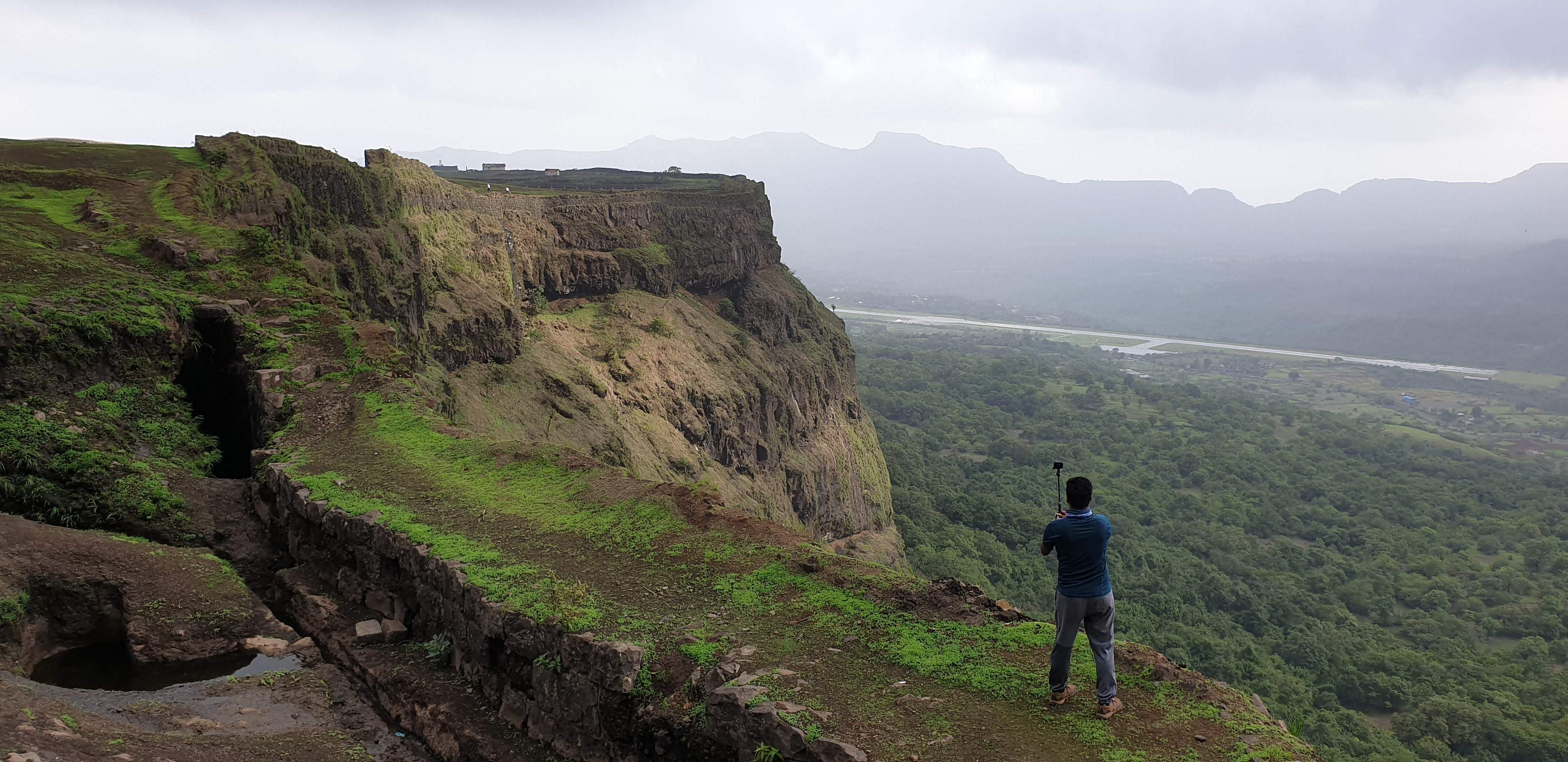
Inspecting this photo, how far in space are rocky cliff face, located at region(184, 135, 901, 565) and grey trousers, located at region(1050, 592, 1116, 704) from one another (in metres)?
17.6

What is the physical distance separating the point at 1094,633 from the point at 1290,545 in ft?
222

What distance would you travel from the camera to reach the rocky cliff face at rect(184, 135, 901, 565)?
24.1m

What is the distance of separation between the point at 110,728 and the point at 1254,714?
34.1 ft

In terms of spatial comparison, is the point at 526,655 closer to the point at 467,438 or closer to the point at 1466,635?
the point at 467,438

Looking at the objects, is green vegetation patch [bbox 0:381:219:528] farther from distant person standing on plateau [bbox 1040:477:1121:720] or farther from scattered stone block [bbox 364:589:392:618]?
distant person standing on plateau [bbox 1040:477:1121:720]

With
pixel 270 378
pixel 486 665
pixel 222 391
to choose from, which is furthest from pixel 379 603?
pixel 222 391

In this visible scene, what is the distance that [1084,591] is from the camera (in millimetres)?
7562

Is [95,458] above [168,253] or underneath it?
underneath

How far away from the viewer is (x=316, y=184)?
24484 mm

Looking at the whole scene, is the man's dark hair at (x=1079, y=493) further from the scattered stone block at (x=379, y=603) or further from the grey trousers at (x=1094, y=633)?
the scattered stone block at (x=379, y=603)

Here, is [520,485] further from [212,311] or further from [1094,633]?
Answer: [1094,633]

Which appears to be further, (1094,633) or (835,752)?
(1094,633)

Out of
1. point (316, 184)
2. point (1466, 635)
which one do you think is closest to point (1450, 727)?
point (1466, 635)

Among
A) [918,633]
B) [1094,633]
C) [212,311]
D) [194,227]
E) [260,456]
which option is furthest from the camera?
[194,227]
